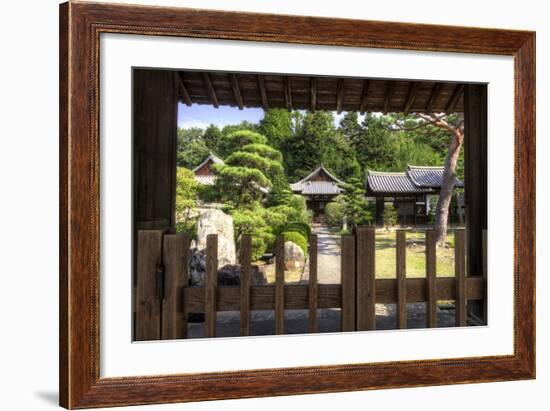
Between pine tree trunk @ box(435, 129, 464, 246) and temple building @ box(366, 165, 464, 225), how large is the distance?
2 centimetres

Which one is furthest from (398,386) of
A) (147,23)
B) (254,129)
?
(147,23)

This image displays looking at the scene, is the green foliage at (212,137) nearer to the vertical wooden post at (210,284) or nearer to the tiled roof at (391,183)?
the vertical wooden post at (210,284)

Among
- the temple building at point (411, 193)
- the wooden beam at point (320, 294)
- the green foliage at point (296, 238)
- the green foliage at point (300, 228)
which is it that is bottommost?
the wooden beam at point (320, 294)

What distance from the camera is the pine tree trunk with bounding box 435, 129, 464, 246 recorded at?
1.59 meters

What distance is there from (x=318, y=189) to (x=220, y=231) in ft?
1.81

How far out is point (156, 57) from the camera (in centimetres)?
120

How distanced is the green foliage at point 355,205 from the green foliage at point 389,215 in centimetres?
9

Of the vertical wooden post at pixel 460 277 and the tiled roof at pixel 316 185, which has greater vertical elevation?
the tiled roof at pixel 316 185

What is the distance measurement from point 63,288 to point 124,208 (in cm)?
30

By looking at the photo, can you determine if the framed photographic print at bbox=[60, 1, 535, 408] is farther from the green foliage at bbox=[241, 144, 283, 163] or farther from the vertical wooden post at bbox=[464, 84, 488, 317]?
the green foliage at bbox=[241, 144, 283, 163]

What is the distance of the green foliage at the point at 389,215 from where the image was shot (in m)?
1.68

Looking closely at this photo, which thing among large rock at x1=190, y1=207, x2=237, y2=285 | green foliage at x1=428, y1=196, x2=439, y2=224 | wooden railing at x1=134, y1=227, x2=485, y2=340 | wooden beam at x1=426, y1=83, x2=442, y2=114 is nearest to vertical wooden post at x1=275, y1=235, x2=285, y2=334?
wooden railing at x1=134, y1=227, x2=485, y2=340

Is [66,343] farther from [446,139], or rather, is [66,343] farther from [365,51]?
[446,139]

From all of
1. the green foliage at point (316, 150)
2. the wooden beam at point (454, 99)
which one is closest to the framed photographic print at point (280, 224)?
the wooden beam at point (454, 99)
